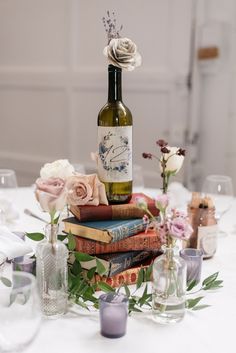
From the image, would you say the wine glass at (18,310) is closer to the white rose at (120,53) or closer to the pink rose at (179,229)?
the pink rose at (179,229)

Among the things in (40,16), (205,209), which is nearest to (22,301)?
(205,209)

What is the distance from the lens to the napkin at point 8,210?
1646 millimetres

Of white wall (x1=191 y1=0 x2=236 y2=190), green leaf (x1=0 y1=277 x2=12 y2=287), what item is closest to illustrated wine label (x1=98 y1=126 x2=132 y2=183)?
green leaf (x1=0 y1=277 x2=12 y2=287)

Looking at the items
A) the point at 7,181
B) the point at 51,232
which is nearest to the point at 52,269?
the point at 51,232

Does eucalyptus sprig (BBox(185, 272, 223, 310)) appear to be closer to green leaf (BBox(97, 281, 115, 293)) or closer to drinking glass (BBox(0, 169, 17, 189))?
green leaf (BBox(97, 281, 115, 293))

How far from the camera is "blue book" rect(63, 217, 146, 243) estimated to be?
1188 mm

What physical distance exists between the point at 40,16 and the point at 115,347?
9.58ft

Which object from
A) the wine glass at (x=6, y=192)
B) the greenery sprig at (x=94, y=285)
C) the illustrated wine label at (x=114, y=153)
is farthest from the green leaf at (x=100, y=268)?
the wine glass at (x=6, y=192)

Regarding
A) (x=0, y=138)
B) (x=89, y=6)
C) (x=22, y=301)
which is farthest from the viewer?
(x=0, y=138)

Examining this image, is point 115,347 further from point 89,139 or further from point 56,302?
point 89,139

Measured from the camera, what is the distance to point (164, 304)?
3.51 feet

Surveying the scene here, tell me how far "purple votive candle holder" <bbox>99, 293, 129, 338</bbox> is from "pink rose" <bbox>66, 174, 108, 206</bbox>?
0.27m

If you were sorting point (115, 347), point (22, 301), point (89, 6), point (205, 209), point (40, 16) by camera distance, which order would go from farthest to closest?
point (40, 16) → point (89, 6) → point (205, 209) → point (115, 347) → point (22, 301)

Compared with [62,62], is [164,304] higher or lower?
lower
